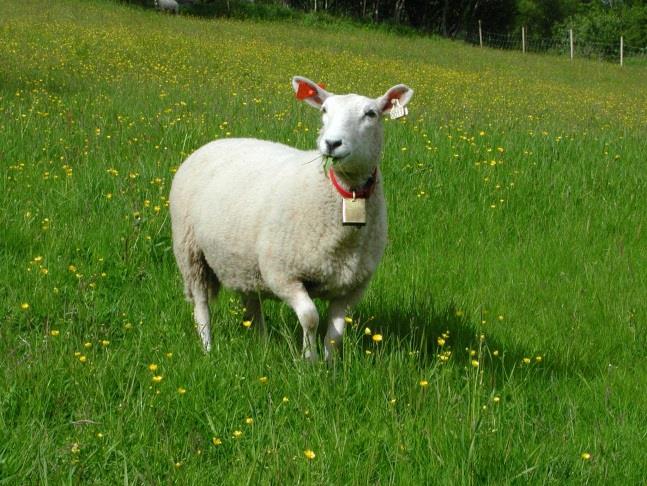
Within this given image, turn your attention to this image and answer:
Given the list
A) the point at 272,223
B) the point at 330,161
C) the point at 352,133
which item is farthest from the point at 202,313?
the point at 352,133

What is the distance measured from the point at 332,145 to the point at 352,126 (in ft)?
0.76

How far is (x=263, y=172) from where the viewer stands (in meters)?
4.87

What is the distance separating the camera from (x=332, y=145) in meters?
3.99

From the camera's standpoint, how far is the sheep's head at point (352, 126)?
4020 millimetres

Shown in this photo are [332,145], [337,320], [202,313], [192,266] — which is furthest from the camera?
[192,266]

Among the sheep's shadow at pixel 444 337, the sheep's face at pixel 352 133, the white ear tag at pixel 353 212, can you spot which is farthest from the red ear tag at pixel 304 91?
the sheep's shadow at pixel 444 337

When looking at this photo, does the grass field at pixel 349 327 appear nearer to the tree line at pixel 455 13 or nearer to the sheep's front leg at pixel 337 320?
the sheep's front leg at pixel 337 320

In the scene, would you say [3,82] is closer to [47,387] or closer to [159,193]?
[159,193]

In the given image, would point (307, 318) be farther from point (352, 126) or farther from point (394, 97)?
point (394, 97)

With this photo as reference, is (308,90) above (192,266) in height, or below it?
above

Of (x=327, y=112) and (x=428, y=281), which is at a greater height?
(x=327, y=112)

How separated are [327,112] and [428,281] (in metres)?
1.67

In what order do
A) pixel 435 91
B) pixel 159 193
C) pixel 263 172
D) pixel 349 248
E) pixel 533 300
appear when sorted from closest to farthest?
pixel 349 248, pixel 263 172, pixel 533 300, pixel 159 193, pixel 435 91

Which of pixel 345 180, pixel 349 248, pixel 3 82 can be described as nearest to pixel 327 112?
pixel 345 180
